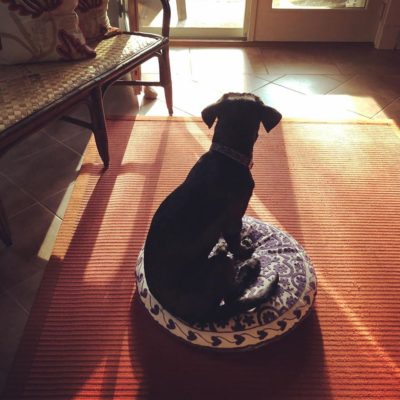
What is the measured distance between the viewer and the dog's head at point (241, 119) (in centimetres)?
123

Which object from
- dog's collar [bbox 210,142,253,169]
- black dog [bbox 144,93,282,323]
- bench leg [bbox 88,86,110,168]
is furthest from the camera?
bench leg [bbox 88,86,110,168]

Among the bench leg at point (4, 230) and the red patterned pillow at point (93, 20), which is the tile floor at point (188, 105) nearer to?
the bench leg at point (4, 230)

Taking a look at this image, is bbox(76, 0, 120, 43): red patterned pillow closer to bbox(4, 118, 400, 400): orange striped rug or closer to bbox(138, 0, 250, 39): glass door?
bbox(4, 118, 400, 400): orange striped rug

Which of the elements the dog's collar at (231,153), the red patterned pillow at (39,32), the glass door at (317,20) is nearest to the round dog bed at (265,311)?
the dog's collar at (231,153)

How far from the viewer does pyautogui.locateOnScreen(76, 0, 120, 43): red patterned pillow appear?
189 cm

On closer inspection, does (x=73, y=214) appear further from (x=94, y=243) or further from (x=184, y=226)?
(x=184, y=226)

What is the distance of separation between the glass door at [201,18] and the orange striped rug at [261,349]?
165cm

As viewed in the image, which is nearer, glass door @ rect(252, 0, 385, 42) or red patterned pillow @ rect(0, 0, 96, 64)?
red patterned pillow @ rect(0, 0, 96, 64)

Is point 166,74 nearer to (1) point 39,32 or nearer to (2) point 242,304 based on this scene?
(1) point 39,32

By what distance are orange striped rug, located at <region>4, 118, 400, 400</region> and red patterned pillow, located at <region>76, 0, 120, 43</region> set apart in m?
0.53

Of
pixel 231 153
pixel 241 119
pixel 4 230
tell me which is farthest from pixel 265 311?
pixel 4 230

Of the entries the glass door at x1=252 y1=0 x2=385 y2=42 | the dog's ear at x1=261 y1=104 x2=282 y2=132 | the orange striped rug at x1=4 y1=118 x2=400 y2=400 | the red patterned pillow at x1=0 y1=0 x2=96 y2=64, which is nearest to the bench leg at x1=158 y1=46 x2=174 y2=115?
the orange striped rug at x1=4 y1=118 x2=400 y2=400

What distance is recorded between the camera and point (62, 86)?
62.7 inches

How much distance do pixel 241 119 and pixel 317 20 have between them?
2.55 metres
